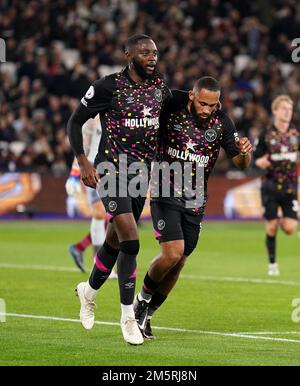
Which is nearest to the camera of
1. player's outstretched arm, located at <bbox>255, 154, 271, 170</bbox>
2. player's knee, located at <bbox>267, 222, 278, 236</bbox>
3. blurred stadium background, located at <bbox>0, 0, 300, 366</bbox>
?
blurred stadium background, located at <bbox>0, 0, 300, 366</bbox>

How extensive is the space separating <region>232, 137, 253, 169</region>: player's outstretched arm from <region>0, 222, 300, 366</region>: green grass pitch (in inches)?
63.3

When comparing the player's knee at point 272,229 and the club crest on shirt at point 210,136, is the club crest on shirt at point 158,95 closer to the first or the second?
the club crest on shirt at point 210,136

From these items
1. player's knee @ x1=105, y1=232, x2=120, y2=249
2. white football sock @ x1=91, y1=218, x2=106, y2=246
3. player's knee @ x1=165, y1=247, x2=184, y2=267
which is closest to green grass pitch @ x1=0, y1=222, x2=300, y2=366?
white football sock @ x1=91, y1=218, x2=106, y2=246

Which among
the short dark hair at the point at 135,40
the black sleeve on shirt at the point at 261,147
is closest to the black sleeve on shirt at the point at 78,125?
the short dark hair at the point at 135,40

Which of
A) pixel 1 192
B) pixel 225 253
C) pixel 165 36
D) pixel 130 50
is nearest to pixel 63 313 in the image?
pixel 130 50

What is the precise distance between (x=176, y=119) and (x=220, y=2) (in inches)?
1008

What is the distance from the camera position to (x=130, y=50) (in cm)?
941

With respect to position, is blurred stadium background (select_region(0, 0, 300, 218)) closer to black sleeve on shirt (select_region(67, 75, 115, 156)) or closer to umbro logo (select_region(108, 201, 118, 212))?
black sleeve on shirt (select_region(67, 75, 115, 156))

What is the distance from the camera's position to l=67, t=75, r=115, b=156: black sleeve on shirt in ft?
30.6

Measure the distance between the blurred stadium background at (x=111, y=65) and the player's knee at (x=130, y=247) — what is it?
1704cm

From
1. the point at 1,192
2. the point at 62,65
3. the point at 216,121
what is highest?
the point at 216,121

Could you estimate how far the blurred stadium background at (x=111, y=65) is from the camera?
87.7 ft

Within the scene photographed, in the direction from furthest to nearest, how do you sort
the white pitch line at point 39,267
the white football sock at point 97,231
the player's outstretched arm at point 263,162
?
the white pitch line at point 39,267
the player's outstretched arm at point 263,162
the white football sock at point 97,231

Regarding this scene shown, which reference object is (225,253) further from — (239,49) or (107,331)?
(239,49)
